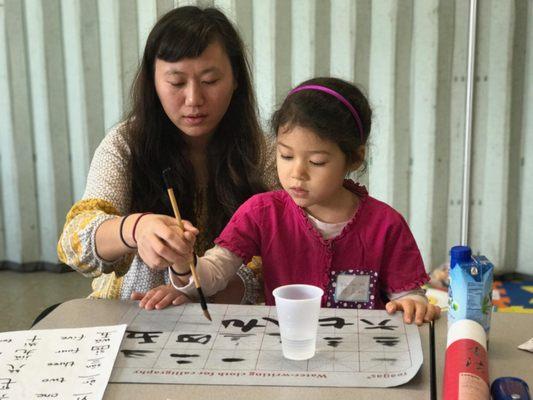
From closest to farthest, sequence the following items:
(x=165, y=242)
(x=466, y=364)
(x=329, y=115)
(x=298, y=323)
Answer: (x=466, y=364) → (x=298, y=323) → (x=165, y=242) → (x=329, y=115)

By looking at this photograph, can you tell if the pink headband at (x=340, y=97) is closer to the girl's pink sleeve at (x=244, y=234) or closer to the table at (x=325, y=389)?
the girl's pink sleeve at (x=244, y=234)

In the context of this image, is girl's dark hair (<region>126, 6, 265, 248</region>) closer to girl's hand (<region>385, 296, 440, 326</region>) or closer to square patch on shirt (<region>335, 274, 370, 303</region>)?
square patch on shirt (<region>335, 274, 370, 303</region>)

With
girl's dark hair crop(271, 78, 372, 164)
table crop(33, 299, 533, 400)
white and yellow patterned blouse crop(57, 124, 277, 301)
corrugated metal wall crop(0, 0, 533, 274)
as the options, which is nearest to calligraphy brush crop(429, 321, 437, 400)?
table crop(33, 299, 533, 400)

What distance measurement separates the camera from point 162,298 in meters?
1.17

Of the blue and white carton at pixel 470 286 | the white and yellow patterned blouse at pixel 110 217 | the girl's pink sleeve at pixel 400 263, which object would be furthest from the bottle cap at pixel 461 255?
the white and yellow patterned blouse at pixel 110 217

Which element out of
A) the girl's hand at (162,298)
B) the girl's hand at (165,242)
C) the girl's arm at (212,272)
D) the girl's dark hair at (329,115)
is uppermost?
the girl's dark hair at (329,115)

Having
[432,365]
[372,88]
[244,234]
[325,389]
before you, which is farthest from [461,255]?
[372,88]

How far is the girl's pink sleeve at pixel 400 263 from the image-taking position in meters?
1.28

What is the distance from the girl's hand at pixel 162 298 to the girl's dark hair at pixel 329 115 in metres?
0.38

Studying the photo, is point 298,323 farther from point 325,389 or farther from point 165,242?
point 165,242

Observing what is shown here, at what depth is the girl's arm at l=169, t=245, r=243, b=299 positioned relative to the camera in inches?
46.9

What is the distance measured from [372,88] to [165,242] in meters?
2.15

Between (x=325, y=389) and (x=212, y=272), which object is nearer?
(x=325, y=389)

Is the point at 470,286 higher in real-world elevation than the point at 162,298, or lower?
higher
